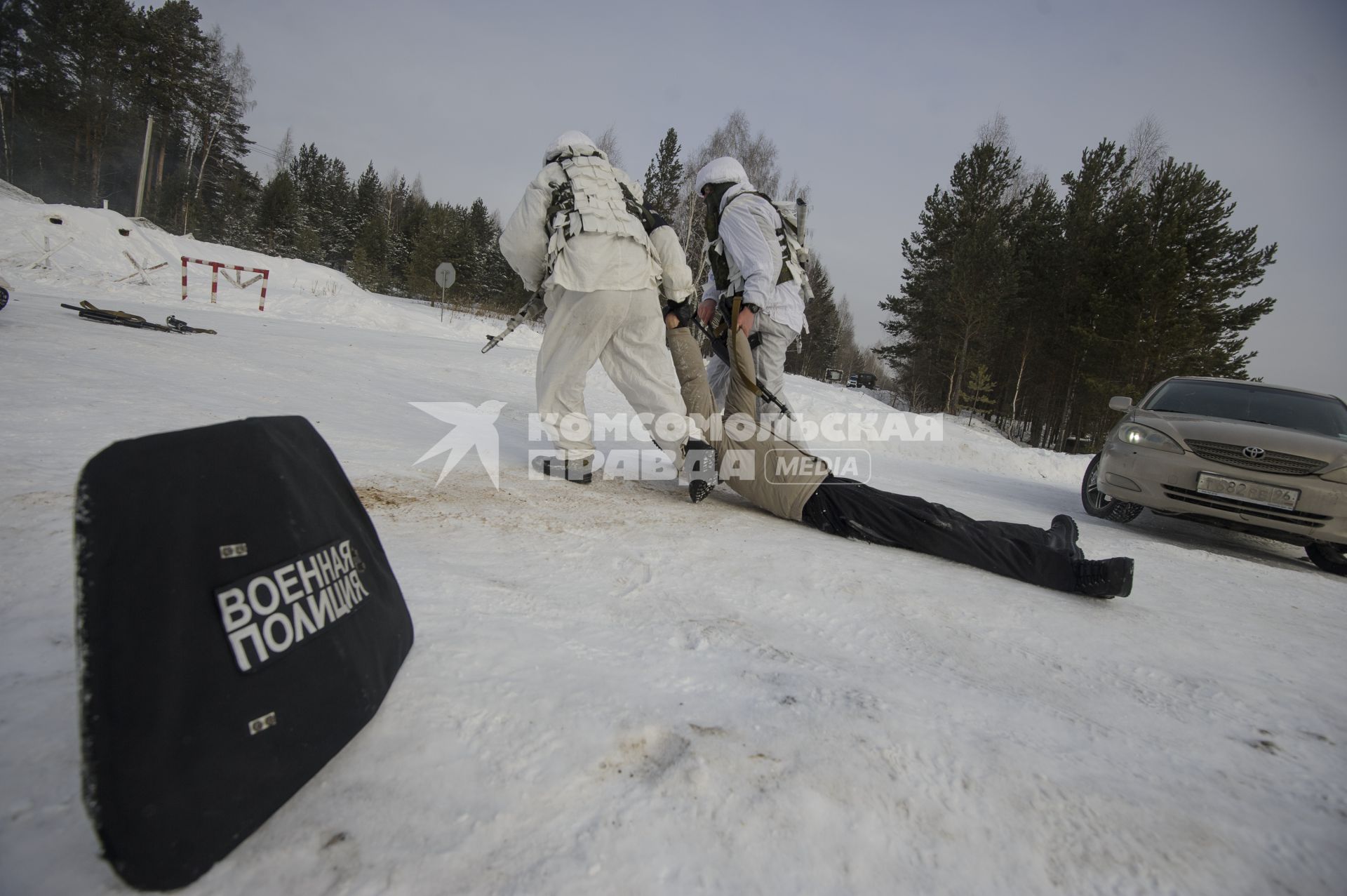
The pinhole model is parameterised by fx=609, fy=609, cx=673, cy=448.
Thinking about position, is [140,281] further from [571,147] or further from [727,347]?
[727,347]

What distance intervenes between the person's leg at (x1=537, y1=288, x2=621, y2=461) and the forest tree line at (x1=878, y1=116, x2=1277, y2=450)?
15651mm

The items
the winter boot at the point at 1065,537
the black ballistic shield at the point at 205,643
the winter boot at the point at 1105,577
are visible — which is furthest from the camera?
the winter boot at the point at 1065,537

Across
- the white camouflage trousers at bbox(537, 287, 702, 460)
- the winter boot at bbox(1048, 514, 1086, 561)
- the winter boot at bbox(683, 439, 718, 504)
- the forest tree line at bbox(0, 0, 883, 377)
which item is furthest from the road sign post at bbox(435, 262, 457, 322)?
the winter boot at bbox(1048, 514, 1086, 561)

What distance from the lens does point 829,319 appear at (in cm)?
5250

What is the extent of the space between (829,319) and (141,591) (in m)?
54.8

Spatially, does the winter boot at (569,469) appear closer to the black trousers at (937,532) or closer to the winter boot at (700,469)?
the winter boot at (700,469)

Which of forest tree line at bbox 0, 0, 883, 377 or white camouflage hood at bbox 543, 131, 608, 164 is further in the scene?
forest tree line at bbox 0, 0, 883, 377

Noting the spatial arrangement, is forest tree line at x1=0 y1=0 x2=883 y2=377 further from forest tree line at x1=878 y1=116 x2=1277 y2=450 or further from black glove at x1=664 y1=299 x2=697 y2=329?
black glove at x1=664 y1=299 x2=697 y2=329

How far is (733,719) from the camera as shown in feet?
3.89

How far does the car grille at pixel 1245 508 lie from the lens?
364 centimetres

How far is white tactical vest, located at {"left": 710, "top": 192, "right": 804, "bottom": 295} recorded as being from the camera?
392cm

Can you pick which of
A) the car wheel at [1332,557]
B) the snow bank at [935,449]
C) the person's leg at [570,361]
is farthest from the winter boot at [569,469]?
the snow bank at [935,449]

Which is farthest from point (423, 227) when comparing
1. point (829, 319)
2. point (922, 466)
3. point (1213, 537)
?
point (1213, 537)

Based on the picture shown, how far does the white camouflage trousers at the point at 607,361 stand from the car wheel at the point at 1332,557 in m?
4.10
